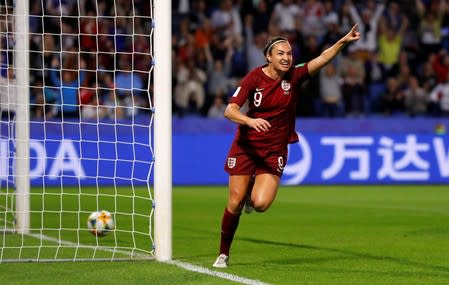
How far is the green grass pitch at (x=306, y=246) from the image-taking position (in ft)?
30.1

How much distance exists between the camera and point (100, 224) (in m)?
12.2

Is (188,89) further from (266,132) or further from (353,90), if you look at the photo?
(266,132)

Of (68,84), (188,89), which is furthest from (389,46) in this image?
(68,84)

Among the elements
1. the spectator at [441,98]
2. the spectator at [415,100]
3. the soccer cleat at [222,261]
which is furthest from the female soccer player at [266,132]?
the spectator at [441,98]

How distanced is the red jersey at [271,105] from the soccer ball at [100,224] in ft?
7.86

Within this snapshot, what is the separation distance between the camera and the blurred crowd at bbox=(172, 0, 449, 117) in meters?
25.5

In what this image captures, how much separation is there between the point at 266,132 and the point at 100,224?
2.74 meters

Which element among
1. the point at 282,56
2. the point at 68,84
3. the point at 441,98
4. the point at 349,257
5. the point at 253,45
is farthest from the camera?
the point at 441,98

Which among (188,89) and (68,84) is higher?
(68,84)

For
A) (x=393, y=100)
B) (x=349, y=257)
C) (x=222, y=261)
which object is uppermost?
(x=393, y=100)

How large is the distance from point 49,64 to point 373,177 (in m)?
A: 7.31

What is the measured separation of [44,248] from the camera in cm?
1168

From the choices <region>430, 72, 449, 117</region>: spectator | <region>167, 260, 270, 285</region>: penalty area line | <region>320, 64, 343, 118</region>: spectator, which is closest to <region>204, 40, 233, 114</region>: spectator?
<region>320, 64, 343, 118</region>: spectator

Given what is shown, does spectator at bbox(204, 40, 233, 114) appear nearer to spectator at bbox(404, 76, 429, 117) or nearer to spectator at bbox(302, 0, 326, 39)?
spectator at bbox(302, 0, 326, 39)
